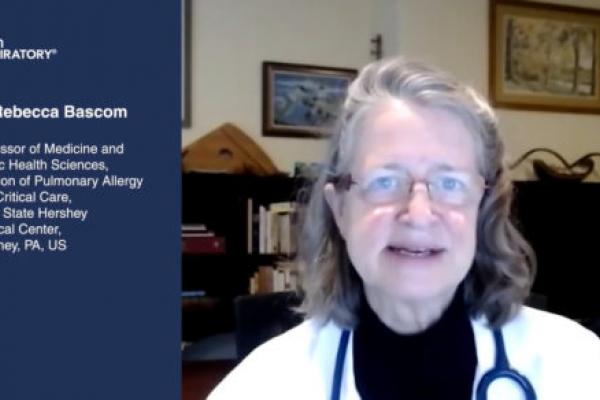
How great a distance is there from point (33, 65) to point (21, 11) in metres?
0.08

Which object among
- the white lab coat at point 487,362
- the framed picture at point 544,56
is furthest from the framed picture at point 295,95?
the white lab coat at point 487,362

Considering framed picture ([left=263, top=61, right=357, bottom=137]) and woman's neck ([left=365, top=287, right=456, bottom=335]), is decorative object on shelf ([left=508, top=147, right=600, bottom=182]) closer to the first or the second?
framed picture ([left=263, top=61, right=357, bottom=137])

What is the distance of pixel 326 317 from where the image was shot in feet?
3.67

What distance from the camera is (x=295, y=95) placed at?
11.3 ft

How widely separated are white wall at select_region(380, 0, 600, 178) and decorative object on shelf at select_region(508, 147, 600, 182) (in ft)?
0.15

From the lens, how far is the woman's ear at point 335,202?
1.07m

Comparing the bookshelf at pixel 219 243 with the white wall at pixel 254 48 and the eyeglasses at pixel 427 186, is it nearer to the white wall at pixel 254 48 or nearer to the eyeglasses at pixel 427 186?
the white wall at pixel 254 48

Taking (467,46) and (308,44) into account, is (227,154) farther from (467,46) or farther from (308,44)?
(467,46)

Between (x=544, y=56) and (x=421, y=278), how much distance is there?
10.0 ft

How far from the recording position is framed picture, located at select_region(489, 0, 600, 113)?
3691 millimetres

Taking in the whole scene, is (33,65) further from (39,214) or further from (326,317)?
(326,317)

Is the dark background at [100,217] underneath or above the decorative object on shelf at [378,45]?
underneath

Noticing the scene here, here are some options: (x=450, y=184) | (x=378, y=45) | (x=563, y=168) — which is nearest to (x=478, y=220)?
(x=450, y=184)

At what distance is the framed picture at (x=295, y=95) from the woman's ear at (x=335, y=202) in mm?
2310
